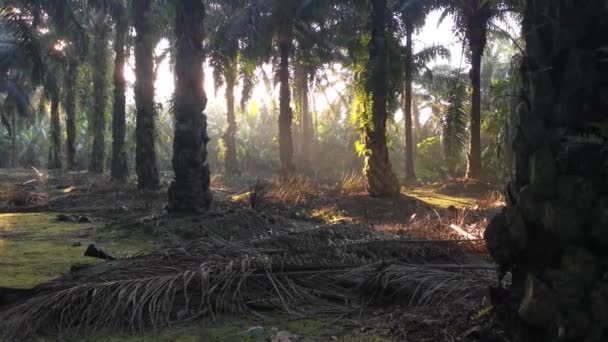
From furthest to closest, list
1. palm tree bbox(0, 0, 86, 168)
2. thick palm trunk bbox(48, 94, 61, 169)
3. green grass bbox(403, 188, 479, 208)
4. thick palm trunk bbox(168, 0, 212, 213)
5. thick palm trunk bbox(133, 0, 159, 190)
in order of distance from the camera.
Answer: thick palm trunk bbox(48, 94, 61, 169) < green grass bbox(403, 188, 479, 208) < thick palm trunk bbox(133, 0, 159, 190) < palm tree bbox(0, 0, 86, 168) < thick palm trunk bbox(168, 0, 212, 213)

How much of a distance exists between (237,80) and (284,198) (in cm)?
1227

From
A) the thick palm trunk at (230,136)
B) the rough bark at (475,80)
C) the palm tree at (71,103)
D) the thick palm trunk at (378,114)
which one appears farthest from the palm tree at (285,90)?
the palm tree at (71,103)

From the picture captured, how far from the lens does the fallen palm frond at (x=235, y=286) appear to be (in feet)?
13.2

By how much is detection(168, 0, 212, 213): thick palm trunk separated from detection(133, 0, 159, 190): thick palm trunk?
449 cm

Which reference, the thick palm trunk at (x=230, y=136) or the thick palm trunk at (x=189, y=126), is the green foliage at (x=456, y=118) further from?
the thick palm trunk at (x=189, y=126)

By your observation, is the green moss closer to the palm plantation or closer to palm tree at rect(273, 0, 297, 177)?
the palm plantation

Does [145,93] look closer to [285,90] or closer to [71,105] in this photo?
[285,90]

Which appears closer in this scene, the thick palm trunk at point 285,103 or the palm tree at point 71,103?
the thick palm trunk at point 285,103

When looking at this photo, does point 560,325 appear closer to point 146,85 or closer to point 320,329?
point 320,329

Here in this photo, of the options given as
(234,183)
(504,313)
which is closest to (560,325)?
(504,313)

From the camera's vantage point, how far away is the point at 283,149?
2112 cm

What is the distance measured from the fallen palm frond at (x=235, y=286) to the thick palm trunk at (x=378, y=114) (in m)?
8.25

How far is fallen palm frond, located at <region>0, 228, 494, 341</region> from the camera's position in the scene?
4020mm

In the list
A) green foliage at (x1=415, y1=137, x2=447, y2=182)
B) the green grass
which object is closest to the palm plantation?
the green grass
